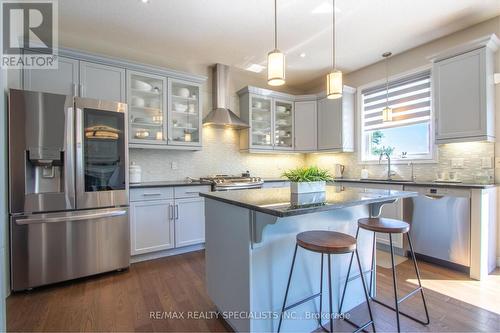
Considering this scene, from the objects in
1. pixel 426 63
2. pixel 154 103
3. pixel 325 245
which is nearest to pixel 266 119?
pixel 154 103

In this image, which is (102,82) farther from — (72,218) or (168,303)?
(168,303)

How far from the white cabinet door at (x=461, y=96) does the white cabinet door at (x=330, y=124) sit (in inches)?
55.5

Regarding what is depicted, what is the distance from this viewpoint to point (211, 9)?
2.65 meters

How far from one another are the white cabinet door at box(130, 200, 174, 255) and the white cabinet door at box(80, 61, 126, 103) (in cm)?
136

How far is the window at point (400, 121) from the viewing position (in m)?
3.44

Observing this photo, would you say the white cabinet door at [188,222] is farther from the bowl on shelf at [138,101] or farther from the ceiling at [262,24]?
the ceiling at [262,24]

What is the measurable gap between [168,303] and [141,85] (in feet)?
8.72

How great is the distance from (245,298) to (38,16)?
11.6ft

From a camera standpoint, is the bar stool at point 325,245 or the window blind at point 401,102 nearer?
the bar stool at point 325,245

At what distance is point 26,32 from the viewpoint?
112 inches

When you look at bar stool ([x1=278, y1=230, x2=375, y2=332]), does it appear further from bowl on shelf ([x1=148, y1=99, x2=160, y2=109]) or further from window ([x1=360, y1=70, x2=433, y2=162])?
bowl on shelf ([x1=148, y1=99, x2=160, y2=109])

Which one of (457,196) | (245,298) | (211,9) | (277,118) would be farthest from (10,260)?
(457,196)

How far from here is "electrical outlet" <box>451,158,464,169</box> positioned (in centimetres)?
304

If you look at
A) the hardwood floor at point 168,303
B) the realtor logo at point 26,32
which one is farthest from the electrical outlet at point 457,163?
the realtor logo at point 26,32
